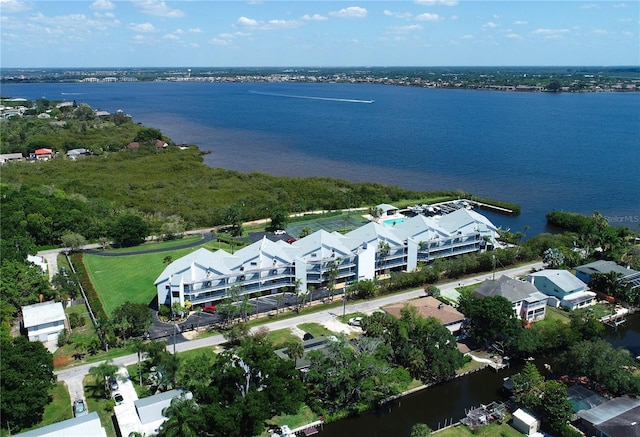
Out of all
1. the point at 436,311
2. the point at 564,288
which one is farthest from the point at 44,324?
the point at 564,288

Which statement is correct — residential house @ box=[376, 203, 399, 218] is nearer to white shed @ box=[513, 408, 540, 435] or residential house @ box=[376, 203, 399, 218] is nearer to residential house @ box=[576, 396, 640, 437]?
white shed @ box=[513, 408, 540, 435]

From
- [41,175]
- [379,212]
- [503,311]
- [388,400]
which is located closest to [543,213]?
[379,212]

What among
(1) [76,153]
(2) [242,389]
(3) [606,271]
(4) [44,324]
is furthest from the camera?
(1) [76,153]

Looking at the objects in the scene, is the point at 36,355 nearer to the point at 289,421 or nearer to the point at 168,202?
the point at 289,421

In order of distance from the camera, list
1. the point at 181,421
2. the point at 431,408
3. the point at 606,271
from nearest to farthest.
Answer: the point at 181,421
the point at 431,408
the point at 606,271

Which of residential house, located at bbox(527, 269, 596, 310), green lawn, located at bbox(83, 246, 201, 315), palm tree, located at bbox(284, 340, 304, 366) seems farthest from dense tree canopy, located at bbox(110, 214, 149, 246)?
residential house, located at bbox(527, 269, 596, 310)

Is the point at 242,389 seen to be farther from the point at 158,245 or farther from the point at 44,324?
the point at 158,245

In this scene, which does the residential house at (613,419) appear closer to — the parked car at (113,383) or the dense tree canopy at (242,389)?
the dense tree canopy at (242,389)

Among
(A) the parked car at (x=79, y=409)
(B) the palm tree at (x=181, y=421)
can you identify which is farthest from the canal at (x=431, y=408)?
(A) the parked car at (x=79, y=409)

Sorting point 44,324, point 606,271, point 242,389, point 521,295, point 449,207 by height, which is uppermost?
point 521,295
